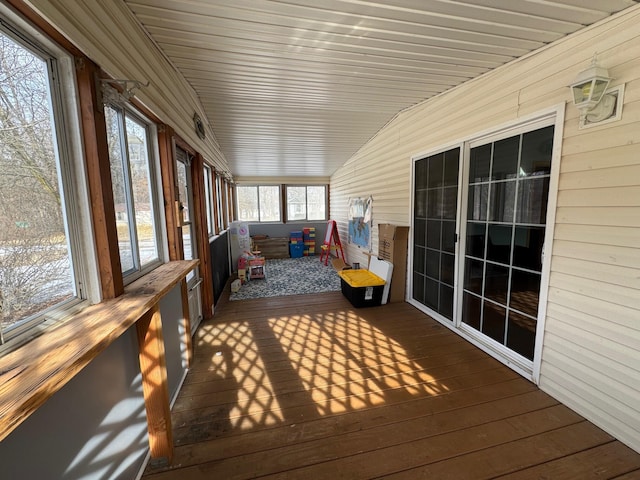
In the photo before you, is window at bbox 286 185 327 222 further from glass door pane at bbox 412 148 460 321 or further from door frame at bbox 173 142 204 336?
door frame at bbox 173 142 204 336

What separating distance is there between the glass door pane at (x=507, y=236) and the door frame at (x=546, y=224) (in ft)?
0.20

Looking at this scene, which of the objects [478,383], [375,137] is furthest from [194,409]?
[375,137]

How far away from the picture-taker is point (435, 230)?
3.23 metres

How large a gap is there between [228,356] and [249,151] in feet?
13.3

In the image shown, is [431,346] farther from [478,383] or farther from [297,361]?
[297,361]

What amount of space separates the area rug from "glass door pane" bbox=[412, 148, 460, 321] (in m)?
1.58

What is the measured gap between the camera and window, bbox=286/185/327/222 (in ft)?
27.3

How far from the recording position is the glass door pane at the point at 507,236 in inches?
80.4

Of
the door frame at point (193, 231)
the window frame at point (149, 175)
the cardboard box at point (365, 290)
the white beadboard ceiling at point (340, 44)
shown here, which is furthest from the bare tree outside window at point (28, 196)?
the cardboard box at point (365, 290)

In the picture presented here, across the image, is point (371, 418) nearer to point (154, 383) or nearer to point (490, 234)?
point (154, 383)

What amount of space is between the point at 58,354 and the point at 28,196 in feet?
1.82

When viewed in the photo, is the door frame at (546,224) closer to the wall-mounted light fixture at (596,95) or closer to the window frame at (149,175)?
the wall-mounted light fixture at (596,95)

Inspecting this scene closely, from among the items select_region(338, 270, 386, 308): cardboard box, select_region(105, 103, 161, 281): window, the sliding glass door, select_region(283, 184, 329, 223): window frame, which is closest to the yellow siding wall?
the sliding glass door

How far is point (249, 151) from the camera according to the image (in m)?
5.28
